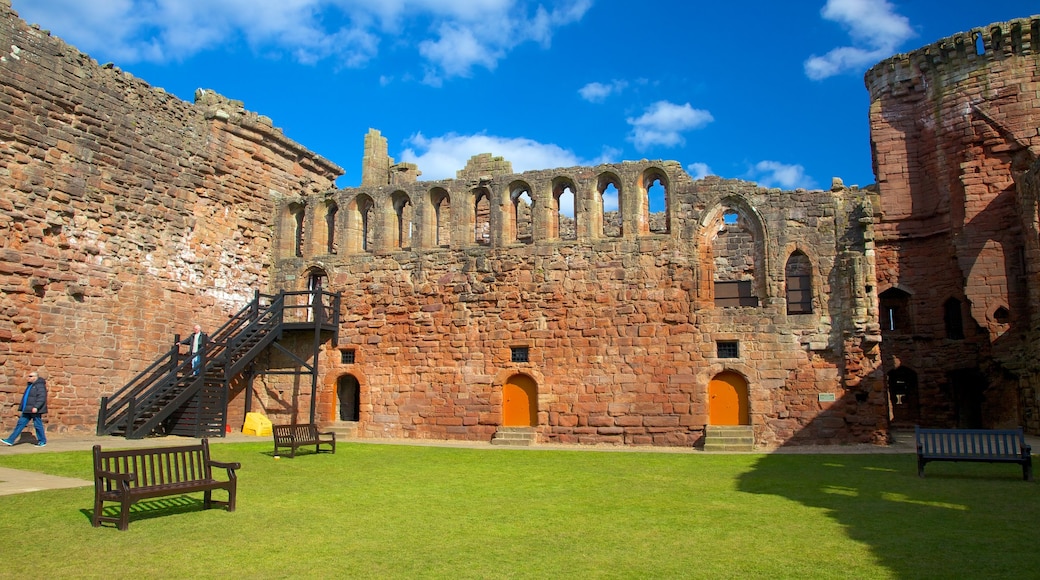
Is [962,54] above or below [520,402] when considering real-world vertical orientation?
above

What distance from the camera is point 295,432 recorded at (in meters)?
14.1

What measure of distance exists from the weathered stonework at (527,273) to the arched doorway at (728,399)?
Answer: 0.18ft

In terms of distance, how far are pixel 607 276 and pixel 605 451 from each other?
4758mm

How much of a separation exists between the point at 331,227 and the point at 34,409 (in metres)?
10.7

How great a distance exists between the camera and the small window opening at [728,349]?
60.4ft

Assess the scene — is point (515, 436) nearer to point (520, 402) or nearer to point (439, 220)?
point (520, 402)

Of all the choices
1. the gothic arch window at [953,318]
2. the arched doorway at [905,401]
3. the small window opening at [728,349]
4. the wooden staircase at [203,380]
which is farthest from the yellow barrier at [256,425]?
the gothic arch window at [953,318]

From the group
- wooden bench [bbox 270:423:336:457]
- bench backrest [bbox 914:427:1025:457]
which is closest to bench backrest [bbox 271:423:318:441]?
wooden bench [bbox 270:423:336:457]

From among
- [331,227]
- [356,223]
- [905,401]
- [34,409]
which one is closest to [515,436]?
[356,223]

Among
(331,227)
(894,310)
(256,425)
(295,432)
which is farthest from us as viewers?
(894,310)

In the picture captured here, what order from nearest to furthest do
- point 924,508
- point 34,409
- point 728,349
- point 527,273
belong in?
point 924,508 < point 34,409 < point 728,349 < point 527,273

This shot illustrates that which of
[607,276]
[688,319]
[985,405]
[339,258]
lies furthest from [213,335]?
[985,405]

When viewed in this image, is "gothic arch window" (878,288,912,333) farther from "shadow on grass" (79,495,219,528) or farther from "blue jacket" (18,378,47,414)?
"blue jacket" (18,378,47,414)

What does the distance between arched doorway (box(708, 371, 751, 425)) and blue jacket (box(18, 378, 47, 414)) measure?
1440 cm
